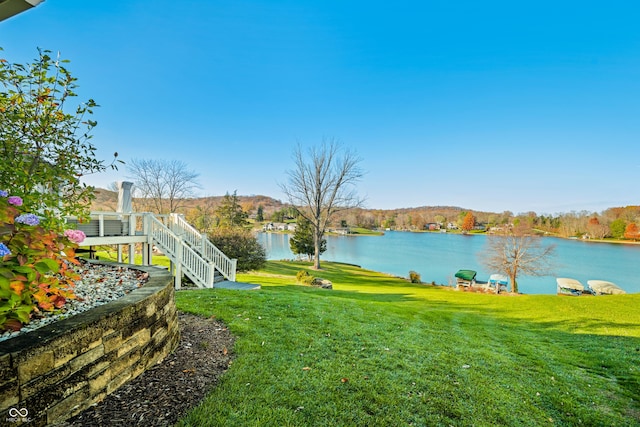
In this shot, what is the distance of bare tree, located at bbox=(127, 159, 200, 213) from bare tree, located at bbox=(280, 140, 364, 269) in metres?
9.09

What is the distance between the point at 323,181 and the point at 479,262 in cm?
1235

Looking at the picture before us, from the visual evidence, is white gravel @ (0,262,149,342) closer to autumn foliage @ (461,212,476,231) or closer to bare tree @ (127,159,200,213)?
bare tree @ (127,159,200,213)

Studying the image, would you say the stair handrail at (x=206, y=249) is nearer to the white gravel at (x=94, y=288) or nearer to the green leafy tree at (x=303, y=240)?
the white gravel at (x=94, y=288)

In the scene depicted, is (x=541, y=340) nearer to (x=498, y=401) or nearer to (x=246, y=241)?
(x=498, y=401)

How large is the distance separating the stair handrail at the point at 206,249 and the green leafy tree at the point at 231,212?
1809 cm

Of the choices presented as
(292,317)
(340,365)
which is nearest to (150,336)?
(340,365)

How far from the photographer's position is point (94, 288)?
2.62 meters

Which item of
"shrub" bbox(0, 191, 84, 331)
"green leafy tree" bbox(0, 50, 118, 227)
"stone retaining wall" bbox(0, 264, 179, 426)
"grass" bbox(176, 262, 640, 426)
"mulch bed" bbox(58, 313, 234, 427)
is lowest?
"grass" bbox(176, 262, 640, 426)

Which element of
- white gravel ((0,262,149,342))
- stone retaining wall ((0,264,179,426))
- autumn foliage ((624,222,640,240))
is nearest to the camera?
stone retaining wall ((0,264,179,426))

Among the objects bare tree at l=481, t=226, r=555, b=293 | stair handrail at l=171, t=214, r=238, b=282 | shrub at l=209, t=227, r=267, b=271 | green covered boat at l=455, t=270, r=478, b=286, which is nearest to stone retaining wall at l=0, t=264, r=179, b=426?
stair handrail at l=171, t=214, r=238, b=282

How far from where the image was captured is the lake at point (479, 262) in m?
20.4

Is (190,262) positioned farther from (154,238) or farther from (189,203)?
(189,203)

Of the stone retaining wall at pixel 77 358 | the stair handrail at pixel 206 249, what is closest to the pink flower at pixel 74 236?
the stone retaining wall at pixel 77 358

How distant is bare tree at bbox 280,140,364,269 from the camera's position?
781 inches
